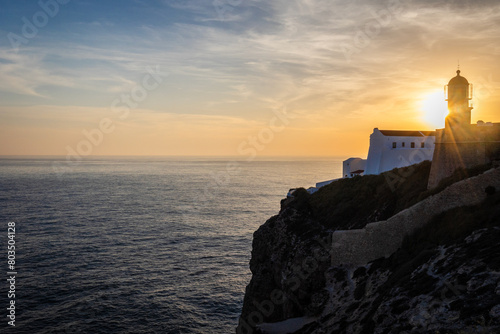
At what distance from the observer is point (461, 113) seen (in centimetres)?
3466

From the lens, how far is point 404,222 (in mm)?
23781

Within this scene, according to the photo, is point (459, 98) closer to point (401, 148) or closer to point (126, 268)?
point (401, 148)

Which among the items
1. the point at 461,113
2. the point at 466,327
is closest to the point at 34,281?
the point at 466,327

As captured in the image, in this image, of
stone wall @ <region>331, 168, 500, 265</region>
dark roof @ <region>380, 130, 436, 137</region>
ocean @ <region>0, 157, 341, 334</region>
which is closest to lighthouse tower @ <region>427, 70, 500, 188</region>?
stone wall @ <region>331, 168, 500, 265</region>

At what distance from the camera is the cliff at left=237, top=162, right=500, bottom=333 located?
15227mm

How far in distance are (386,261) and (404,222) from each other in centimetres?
297

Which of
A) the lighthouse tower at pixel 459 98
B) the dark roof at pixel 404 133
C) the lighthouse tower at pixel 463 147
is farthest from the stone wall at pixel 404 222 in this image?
the dark roof at pixel 404 133

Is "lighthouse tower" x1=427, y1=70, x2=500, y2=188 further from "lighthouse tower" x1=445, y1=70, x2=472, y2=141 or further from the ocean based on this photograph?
the ocean

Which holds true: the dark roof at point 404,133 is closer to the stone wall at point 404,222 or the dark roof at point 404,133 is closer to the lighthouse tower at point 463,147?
the lighthouse tower at point 463,147

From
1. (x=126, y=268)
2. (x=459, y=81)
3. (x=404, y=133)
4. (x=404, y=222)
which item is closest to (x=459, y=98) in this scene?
(x=459, y=81)

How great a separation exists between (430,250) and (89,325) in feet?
100

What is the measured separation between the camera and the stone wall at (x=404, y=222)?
73.7ft

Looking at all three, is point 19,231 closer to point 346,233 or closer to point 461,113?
point 346,233

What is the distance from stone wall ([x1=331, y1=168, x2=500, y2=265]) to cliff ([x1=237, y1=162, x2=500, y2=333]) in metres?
0.06
